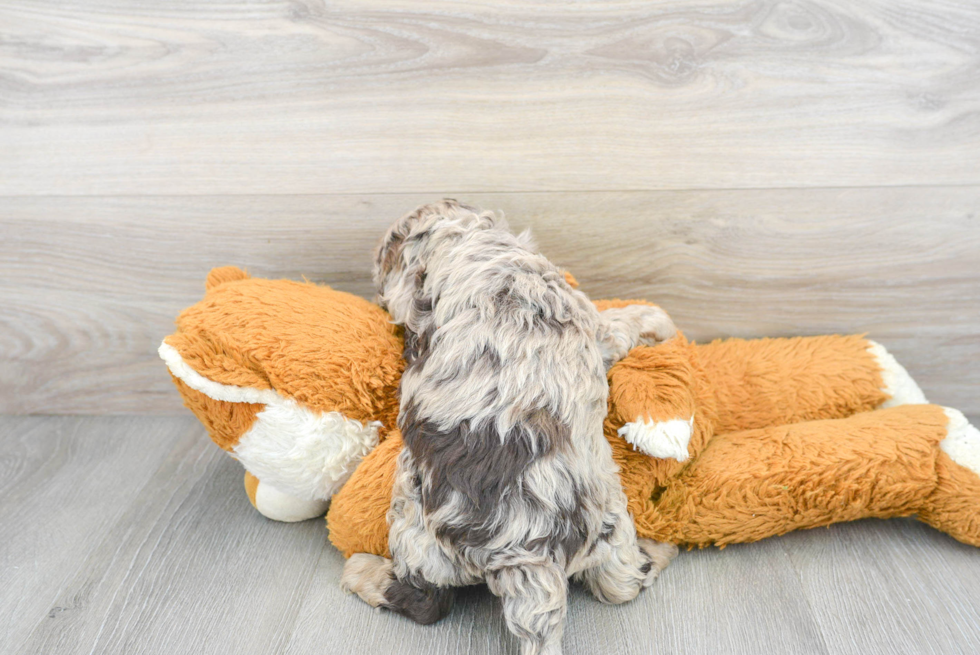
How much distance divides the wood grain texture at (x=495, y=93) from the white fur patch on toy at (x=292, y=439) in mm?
511

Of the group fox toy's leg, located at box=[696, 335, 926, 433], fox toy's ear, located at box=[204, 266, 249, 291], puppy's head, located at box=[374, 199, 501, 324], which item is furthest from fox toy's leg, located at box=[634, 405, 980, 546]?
fox toy's ear, located at box=[204, 266, 249, 291]

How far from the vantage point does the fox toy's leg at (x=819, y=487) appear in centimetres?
129

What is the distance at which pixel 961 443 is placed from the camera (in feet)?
4.33

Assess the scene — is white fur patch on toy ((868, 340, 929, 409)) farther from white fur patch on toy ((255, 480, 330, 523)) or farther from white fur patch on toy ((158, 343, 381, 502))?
white fur patch on toy ((255, 480, 330, 523))

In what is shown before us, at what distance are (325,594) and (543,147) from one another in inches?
38.6

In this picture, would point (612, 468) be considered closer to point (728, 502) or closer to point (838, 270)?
point (728, 502)

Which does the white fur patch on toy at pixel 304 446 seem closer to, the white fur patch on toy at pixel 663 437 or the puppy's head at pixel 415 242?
the puppy's head at pixel 415 242

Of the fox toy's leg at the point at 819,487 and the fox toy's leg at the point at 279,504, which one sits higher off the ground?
the fox toy's leg at the point at 819,487

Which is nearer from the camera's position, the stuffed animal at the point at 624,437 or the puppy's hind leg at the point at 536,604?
the puppy's hind leg at the point at 536,604

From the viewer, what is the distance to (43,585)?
1311mm

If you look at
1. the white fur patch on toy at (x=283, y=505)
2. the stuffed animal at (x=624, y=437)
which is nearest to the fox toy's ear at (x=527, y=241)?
the stuffed animal at (x=624, y=437)

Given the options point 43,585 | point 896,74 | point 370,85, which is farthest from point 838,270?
point 43,585

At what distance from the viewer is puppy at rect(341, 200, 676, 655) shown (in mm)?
1055

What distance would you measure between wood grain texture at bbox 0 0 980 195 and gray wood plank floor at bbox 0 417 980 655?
0.73 m
